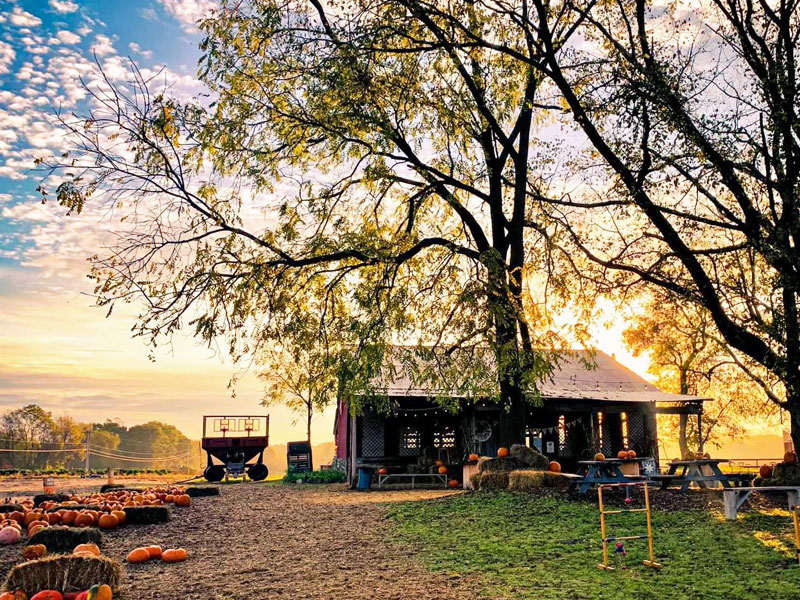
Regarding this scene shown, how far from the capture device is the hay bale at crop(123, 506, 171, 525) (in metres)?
11.5

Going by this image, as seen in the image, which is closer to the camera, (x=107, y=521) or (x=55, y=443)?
(x=107, y=521)

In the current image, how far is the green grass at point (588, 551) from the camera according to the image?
6.51 meters

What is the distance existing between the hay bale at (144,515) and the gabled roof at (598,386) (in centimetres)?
1060

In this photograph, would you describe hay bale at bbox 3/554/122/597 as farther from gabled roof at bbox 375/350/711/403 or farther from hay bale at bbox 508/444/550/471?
gabled roof at bbox 375/350/711/403

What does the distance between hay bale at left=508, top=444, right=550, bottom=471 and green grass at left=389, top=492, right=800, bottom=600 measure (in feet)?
8.95

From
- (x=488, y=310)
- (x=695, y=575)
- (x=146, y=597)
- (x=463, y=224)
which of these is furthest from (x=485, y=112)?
(x=146, y=597)

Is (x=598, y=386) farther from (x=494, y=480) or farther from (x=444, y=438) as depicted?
(x=494, y=480)

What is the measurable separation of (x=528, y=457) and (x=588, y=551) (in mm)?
7302

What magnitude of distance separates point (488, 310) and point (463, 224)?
4.47m

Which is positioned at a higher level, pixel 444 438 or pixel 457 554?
pixel 444 438

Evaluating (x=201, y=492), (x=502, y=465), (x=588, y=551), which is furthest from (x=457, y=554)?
(x=201, y=492)

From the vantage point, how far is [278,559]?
822cm

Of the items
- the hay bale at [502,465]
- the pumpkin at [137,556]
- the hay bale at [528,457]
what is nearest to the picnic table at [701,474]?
the hay bale at [528,457]

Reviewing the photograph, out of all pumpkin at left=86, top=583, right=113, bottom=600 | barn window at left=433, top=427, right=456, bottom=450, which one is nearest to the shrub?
barn window at left=433, top=427, right=456, bottom=450
